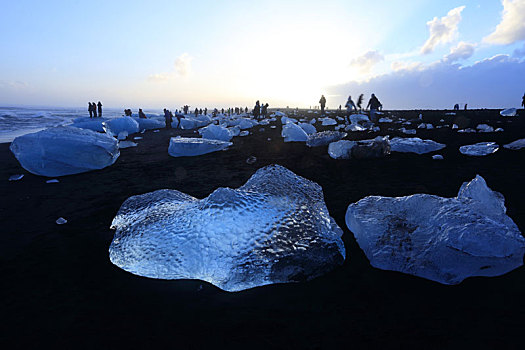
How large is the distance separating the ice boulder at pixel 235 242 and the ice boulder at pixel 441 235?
0.33 meters

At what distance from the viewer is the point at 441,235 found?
1951mm

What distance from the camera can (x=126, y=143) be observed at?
8539 mm

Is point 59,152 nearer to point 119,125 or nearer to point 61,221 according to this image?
point 61,221

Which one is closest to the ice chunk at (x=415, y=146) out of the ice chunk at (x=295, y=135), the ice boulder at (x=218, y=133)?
the ice chunk at (x=295, y=135)

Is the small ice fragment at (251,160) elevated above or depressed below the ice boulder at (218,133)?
below

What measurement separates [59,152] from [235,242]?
497 cm

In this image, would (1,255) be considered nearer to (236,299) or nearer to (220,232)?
(220,232)

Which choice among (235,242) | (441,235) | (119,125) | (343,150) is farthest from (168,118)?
(441,235)

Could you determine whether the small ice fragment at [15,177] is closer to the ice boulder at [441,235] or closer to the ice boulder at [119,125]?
the ice boulder at [441,235]

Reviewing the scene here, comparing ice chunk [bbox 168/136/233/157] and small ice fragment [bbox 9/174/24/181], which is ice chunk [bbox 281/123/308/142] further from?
small ice fragment [bbox 9/174/24/181]

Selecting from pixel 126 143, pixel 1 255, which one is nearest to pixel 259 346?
pixel 1 255

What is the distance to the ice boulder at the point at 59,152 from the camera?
4887 millimetres

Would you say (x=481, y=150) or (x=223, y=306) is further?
(x=481, y=150)

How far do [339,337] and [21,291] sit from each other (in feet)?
7.41
